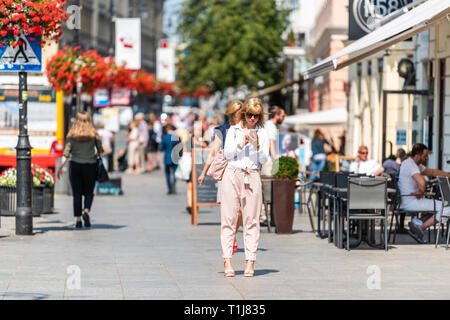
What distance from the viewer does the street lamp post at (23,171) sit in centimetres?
1648

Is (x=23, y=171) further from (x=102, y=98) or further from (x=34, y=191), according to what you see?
(x=102, y=98)

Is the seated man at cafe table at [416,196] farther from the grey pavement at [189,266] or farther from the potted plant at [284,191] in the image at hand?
the potted plant at [284,191]


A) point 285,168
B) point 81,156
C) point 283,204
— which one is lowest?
point 283,204

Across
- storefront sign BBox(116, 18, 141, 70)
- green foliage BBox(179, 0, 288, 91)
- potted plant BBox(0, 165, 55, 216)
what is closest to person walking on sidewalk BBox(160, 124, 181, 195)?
potted plant BBox(0, 165, 55, 216)

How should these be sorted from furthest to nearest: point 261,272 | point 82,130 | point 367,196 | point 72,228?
point 72,228 < point 82,130 < point 367,196 < point 261,272

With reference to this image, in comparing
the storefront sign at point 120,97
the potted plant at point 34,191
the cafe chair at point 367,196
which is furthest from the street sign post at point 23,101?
the storefront sign at point 120,97

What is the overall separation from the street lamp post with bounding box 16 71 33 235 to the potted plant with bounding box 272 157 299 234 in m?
3.63

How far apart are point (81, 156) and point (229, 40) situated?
37.7m

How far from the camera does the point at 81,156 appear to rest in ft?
59.2

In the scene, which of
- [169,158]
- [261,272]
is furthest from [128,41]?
[261,272]

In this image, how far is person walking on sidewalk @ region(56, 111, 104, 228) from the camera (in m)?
18.0

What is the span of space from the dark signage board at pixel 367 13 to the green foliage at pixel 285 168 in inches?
222

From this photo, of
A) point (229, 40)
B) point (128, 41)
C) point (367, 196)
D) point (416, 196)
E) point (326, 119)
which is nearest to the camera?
point (367, 196)

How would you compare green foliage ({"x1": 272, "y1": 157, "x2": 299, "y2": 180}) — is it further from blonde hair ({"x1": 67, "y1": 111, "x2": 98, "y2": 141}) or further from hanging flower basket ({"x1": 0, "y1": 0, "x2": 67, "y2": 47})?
hanging flower basket ({"x1": 0, "y1": 0, "x2": 67, "y2": 47})
